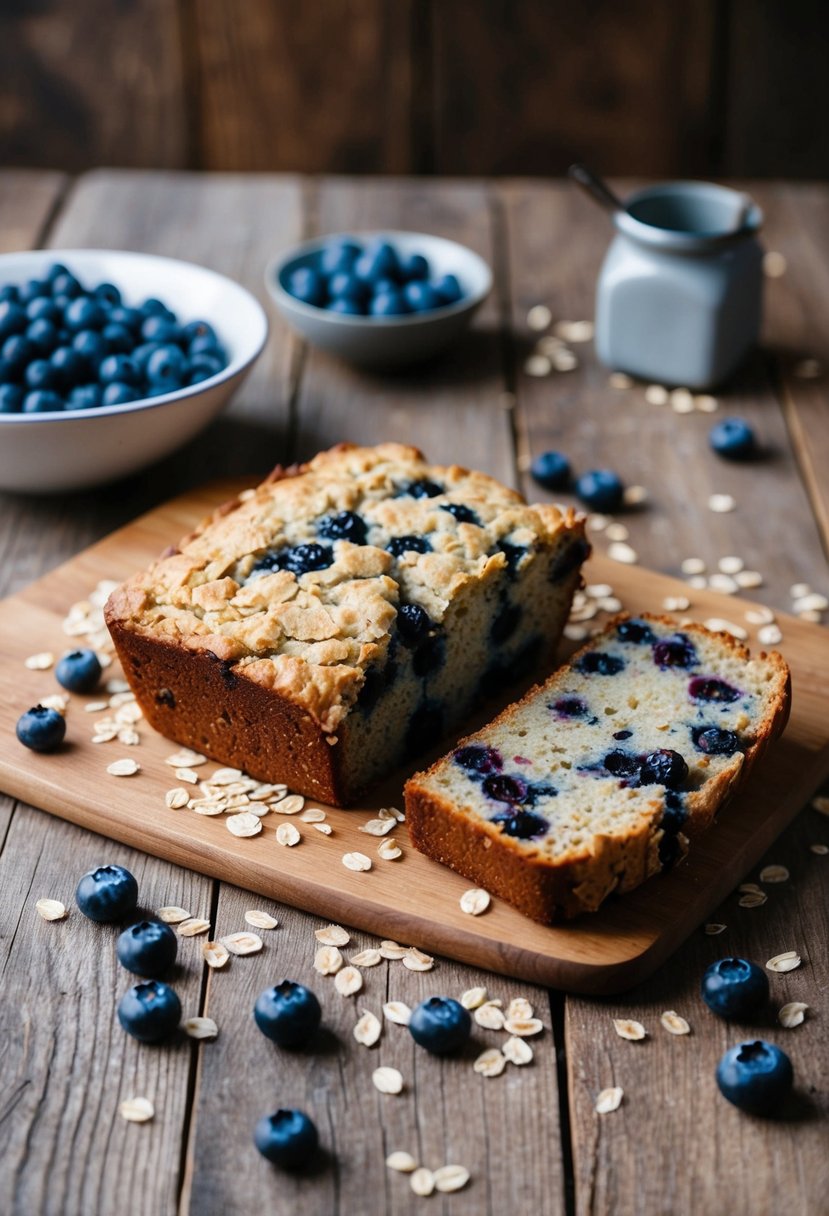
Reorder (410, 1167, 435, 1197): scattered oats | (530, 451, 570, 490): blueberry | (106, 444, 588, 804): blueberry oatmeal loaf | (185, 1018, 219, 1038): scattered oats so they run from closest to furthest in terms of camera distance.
→ (410, 1167, 435, 1197): scattered oats < (185, 1018, 219, 1038): scattered oats < (106, 444, 588, 804): blueberry oatmeal loaf < (530, 451, 570, 490): blueberry

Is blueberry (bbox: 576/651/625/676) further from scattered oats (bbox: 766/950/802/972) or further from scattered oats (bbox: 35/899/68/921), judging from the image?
scattered oats (bbox: 35/899/68/921)

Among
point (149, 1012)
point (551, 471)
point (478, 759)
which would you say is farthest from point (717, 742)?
point (551, 471)

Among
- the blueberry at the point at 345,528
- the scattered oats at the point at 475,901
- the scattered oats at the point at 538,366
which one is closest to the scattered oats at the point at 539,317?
the scattered oats at the point at 538,366

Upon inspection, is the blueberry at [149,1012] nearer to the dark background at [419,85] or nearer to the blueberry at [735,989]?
the blueberry at [735,989]

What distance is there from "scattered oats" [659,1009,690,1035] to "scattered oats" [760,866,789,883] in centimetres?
37

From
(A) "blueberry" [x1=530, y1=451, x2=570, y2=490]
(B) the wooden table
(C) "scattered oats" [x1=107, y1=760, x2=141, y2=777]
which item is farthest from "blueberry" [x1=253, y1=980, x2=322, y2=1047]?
(A) "blueberry" [x1=530, y1=451, x2=570, y2=490]

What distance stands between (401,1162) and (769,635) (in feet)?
4.86

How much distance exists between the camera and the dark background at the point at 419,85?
6250mm

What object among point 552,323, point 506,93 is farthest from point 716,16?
point 552,323

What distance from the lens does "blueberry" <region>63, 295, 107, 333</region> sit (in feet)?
10.9

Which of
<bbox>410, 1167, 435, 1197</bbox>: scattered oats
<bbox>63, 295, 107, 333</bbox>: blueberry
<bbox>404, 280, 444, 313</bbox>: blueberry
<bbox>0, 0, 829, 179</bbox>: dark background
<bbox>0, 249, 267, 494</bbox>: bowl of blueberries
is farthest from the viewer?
<bbox>0, 0, 829, 179</bbox>: dark background

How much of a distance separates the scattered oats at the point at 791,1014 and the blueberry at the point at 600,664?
0.71 metres

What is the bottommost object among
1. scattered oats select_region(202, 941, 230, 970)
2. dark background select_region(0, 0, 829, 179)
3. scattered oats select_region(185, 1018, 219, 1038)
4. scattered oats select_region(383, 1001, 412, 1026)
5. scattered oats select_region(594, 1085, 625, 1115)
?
dark background select_region(0, 0, 829, 179)

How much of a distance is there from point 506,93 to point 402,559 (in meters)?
4.64
